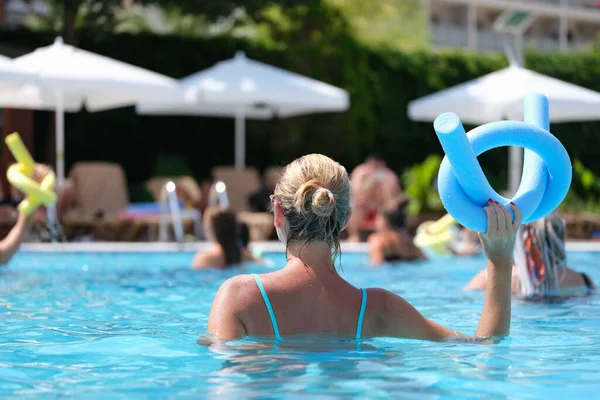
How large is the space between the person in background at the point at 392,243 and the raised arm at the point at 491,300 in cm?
607

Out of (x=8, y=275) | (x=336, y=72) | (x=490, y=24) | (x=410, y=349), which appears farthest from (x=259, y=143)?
(x=490, y=24)

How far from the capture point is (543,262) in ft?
19.6

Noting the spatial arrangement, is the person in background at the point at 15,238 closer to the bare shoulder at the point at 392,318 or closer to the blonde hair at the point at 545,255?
the blonde hair at the point at 545,255

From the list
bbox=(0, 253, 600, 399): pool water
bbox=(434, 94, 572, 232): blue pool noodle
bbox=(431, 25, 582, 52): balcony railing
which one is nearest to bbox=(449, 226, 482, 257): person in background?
bbox=(0, 253, 600, 399): pool water

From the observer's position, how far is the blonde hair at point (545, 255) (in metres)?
5.79

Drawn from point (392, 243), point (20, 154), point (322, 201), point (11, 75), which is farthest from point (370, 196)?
point (322, 201)

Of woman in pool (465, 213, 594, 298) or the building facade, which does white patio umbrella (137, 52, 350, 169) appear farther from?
the building facade

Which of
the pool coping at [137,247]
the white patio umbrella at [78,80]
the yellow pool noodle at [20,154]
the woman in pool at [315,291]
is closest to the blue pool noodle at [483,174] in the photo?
the woman in pool at [315,291]

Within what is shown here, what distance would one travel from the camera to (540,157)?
322 cm

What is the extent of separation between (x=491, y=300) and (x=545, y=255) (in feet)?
9.08

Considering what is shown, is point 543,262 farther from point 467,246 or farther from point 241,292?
point 467,246

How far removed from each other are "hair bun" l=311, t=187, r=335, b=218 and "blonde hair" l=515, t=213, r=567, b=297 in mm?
2786

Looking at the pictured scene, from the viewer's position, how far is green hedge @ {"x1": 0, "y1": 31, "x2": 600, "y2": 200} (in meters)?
17.3

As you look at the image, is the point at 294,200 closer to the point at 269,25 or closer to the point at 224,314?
the point at 224,314
